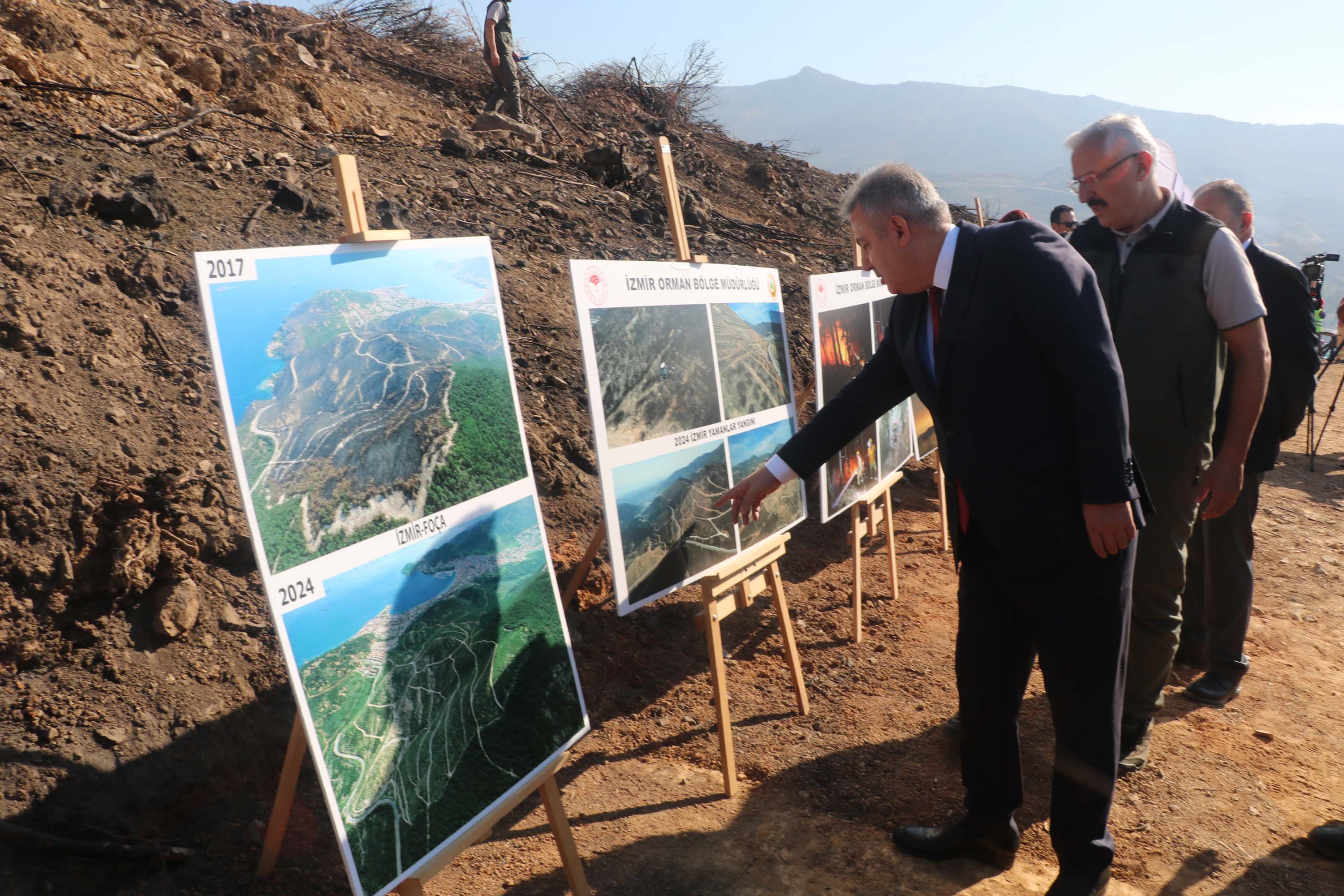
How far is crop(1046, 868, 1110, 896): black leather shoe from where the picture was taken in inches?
82.1

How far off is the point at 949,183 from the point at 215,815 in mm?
81551

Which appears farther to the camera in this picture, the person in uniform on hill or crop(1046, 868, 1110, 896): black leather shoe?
the person in uniform on hill

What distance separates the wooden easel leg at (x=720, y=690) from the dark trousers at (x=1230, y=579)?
84.0 inches

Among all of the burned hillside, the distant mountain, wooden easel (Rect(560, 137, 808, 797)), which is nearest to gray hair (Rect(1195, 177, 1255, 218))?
wooden easel (Rect(560, 137, 808, 797))

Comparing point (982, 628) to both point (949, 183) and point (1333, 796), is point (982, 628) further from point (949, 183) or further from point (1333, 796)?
point (949, 183)

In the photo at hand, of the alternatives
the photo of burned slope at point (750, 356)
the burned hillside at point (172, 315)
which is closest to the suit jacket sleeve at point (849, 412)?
the photo of burned slope at point (750, 356)

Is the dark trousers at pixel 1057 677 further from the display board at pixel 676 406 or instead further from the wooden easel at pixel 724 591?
the display board at pixel 676 406

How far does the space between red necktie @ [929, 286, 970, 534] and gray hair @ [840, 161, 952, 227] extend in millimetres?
176

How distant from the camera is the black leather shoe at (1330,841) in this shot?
242cm

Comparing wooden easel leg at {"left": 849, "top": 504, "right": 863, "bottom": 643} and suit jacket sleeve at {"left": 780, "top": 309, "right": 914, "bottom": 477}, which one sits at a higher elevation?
suit jacket sleeve at {"left": 780, "top": 309, "right": 914, "bottom": 477}

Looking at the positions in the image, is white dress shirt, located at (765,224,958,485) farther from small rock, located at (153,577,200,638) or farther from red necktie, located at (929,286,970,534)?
small rock, located at (153,577,200,638)

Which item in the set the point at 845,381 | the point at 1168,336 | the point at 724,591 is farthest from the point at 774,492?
the point at 1168,336

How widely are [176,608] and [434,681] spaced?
116cm

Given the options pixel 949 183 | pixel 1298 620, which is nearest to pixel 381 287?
pixel 1298 620
